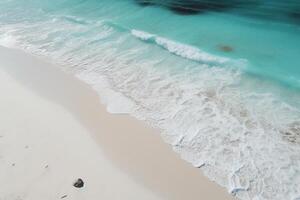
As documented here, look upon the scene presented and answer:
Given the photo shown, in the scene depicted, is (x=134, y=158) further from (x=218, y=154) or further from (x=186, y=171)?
(x=218, y=154)

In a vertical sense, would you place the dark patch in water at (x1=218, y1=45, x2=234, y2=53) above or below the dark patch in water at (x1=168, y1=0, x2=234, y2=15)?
below

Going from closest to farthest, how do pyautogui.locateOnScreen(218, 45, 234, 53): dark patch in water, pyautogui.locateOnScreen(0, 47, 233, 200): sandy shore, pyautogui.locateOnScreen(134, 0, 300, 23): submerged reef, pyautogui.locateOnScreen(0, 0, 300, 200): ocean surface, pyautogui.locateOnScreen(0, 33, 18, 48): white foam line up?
pyautogui.locateOnScreen(0, 47, 233, 200): sandy shore
pyautogui.locateOnScreen(0, 0, 300, 200): ocean surface
pyautogui.locateOnScreen(218, 45, 234, 53): dark patch in water
pyautogui.locateOnScreen(0, 33, 18, 48): white foam
pyautogui.locateOnScreen(134, 0, 300, 23): submerged reef

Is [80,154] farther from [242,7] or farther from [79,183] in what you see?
[242,7]

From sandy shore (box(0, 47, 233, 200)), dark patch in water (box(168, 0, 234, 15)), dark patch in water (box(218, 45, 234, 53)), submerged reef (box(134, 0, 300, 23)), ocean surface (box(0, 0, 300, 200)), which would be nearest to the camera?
sandy shore (box(0, 47, 233, 200))

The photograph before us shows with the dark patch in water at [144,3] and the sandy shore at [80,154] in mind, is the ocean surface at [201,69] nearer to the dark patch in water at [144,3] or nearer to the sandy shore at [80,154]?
the dark patch in water at [144,3]

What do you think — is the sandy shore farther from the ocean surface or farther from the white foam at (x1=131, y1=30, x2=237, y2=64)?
the white foam at (x1=131, y1=30, x2=237, y2=64)

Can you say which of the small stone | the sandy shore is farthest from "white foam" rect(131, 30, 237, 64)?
the small stone

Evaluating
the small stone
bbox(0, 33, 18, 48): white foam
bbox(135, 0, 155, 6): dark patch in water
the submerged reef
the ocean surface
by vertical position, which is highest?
bbox(135, 0, 155, 6): dark patch in water

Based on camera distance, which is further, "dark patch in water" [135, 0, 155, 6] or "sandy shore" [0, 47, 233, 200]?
"dark patch in water" [135, 0, 155, 6]

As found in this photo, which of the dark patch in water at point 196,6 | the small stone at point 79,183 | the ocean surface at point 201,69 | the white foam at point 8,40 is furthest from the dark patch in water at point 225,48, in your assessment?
the white foam at point 8,40
